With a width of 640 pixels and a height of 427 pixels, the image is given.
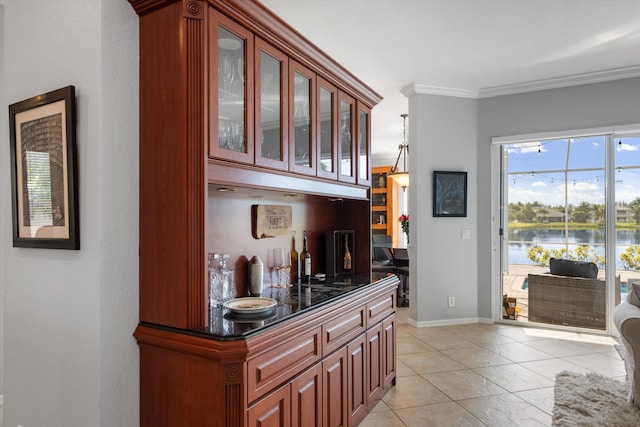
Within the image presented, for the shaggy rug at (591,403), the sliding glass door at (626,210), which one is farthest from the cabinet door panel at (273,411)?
the sliding glass door at (626,210)

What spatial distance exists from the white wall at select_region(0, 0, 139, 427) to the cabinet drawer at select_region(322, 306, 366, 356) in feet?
2.95

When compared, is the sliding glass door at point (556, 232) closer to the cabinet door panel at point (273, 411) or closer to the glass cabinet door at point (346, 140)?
the glass cabinet door at point (346, 140)

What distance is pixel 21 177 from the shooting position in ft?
6.05

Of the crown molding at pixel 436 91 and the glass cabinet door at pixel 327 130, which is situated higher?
the crown molding at pixel 436 91

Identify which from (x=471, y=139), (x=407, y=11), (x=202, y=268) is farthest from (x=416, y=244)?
(x=202, y=268)

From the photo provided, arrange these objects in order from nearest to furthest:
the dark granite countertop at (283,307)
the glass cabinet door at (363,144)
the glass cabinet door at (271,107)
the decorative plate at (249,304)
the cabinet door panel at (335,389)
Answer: the dark granite countertop at (283,307) < the decorative plate at (249,304) < the glass cabinet door at (271,107) < the cabinet door panel at (335,389) < the glass cabinet door at (363,144)

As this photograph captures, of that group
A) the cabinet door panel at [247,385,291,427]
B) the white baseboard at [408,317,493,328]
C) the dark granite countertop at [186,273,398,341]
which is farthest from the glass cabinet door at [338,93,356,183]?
the white baseboard at [408,317,493,328]

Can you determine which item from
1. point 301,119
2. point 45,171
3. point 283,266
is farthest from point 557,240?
point 45,171

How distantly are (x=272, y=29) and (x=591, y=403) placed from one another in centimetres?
313

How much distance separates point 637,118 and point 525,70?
4.23 ft

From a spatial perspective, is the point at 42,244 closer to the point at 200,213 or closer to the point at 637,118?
the point at 200,213

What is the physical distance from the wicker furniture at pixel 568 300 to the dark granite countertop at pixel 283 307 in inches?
110

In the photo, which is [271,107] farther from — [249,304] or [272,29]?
[249,304]

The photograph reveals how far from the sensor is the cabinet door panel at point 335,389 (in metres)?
1.99
